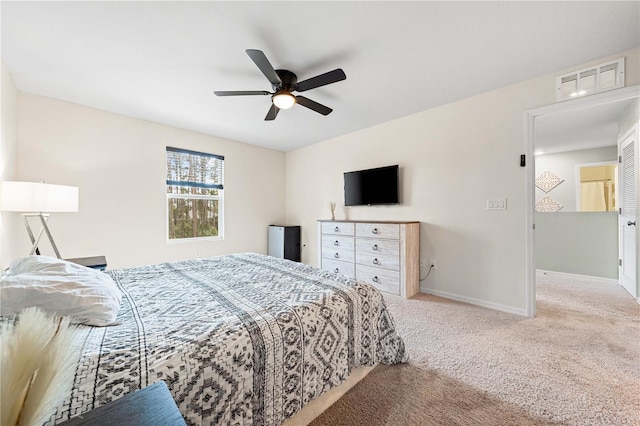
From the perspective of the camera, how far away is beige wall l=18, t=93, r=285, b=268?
287 cm

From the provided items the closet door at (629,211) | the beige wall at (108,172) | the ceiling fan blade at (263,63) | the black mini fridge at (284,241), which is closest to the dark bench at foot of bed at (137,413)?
the ceiling fan blade at (263,63)

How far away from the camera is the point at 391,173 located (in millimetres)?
3639

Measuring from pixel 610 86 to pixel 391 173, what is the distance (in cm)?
216

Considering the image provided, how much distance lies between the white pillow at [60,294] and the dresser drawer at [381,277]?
2641mm

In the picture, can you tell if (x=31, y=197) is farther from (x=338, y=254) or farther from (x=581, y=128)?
(x=581, y=128)

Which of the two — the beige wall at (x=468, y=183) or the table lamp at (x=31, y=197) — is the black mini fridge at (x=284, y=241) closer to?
the beige wall at (x=468, y=183)

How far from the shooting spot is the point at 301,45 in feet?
6.56

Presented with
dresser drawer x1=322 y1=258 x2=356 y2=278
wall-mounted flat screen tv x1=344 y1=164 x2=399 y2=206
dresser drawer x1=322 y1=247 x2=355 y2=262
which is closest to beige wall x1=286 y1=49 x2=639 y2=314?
wall-mounted flat screen tv x1=344 y1=164 x2=399 y2=206

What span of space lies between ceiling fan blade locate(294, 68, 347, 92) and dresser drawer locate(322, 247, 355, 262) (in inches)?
89.7

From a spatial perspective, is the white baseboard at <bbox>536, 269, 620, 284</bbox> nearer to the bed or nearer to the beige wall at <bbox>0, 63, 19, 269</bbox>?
the bed

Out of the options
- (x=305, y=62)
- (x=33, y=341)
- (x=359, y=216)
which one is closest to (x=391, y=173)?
(x=359, y=216)

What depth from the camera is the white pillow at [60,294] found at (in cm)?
95

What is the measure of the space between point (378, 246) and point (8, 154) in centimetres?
402

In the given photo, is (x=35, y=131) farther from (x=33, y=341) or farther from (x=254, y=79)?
(x=33, y=341)
